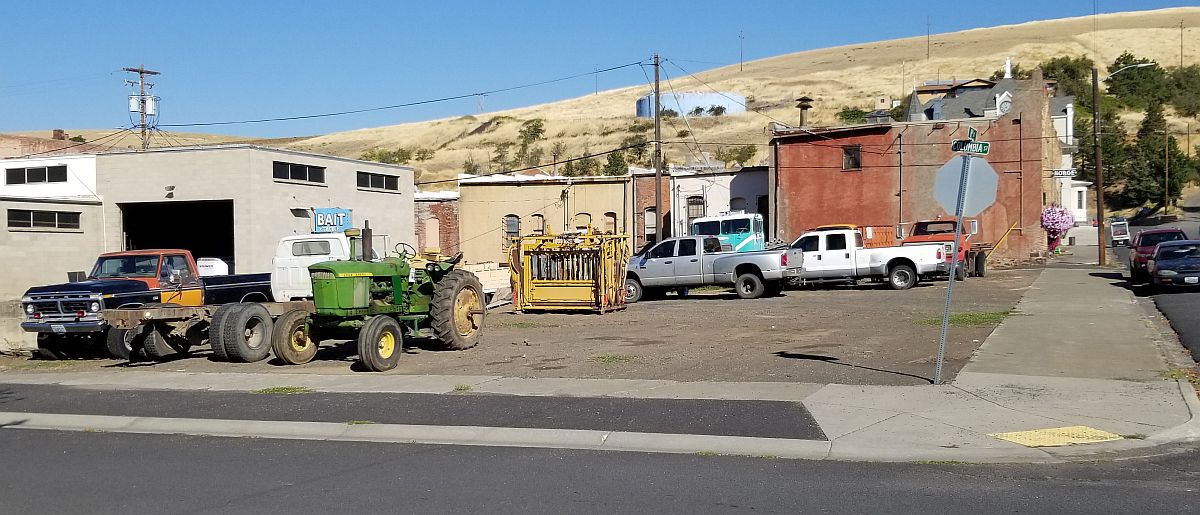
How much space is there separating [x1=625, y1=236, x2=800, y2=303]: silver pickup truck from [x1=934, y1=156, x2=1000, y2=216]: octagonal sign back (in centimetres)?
1669

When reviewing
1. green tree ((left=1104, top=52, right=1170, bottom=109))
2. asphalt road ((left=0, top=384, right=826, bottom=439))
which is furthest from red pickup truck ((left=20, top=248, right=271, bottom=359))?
green tree ((left=1104, top=52, right=1170, bottom=109))

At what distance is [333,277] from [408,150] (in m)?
86.0

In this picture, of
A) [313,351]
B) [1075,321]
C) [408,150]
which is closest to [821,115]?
[408,150]

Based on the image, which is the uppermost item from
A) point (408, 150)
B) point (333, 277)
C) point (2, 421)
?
point (408, 150)

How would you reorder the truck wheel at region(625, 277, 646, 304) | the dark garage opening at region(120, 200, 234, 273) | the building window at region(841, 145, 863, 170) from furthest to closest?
the building window at region(841, 145, 863, 170) → the dark garage opening at region(120, 200, 234, 273) → the truck wheel at region(625, 277, 646, 304)

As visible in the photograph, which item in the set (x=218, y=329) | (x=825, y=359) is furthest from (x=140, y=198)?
(x=825, y=359)

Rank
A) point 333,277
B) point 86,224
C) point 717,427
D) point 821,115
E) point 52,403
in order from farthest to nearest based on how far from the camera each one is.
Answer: point 821,115 → point 86,224 → point 333,277 → point 52,403 → point 717,427

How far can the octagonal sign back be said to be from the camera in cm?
1188

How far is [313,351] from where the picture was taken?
16.7m

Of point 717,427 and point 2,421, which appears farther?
point 2,421

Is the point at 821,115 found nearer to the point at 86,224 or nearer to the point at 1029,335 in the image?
the point at 86,224

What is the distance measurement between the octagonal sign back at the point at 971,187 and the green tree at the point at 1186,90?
3923 inches

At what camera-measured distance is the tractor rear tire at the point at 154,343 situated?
1733 centimetres

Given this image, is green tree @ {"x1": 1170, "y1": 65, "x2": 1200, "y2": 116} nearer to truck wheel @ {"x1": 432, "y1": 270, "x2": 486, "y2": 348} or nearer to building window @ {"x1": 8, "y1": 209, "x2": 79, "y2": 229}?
building window @ {"x1": 8, "y1": 209, "x2": 79, "y2": 229}
